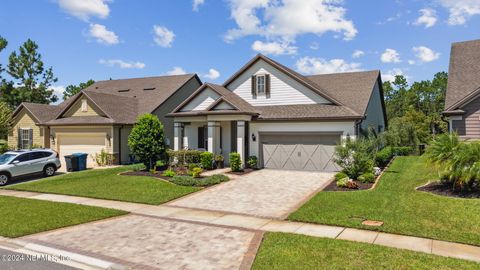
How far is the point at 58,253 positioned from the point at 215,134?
15974 millimetres

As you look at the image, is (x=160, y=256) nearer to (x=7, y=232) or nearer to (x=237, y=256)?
(x=237, y=256)

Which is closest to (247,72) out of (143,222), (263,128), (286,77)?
(286,77)

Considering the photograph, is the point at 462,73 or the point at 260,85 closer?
the point at 462,73

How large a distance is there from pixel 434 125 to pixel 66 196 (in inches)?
2398

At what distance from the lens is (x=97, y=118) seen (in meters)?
26.3

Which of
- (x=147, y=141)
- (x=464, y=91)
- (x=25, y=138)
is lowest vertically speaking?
(x=147, y=141)

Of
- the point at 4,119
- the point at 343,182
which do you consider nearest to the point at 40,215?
the point at 343,182

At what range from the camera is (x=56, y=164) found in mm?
22203

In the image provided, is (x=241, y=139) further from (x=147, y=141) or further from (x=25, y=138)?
(x=25, y=138)

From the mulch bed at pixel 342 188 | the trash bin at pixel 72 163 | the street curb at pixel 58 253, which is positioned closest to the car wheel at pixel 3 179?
the trash bin at pixel 72 163

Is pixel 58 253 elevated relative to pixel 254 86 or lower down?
A: lower down

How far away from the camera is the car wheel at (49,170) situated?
21.6m

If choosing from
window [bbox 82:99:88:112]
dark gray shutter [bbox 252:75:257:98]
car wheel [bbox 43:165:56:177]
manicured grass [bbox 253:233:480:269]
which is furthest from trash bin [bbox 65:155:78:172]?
manicured grass [bbox 253:233:480:269]

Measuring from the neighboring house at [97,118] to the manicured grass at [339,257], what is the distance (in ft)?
66.5
